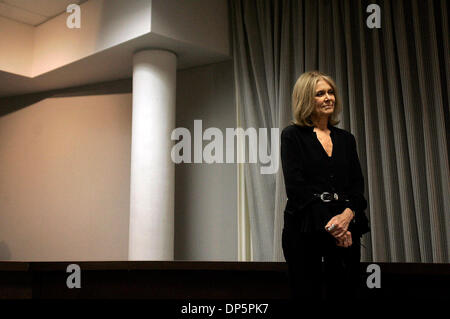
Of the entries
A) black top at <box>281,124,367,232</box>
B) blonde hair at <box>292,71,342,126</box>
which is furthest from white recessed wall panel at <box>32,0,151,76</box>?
black top at <box>281,124,367,232</box>

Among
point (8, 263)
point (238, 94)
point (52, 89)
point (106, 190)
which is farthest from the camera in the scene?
point (52, 89)

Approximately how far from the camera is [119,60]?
448 cm

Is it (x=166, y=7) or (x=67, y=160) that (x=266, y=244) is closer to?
(x=166, y=7)

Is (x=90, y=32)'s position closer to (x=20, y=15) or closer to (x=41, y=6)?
(x=41, y=6)

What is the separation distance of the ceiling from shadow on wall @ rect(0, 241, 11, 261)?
7.77 ft

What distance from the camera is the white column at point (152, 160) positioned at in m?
3.96

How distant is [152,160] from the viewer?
4023mm

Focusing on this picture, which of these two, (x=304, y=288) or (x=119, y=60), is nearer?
(x=304, y=288)

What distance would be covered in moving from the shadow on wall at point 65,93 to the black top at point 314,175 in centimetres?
340

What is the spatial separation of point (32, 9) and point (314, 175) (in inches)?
154

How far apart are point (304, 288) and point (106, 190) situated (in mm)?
3515

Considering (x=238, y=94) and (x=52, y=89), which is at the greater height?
(x=52, y=89)
